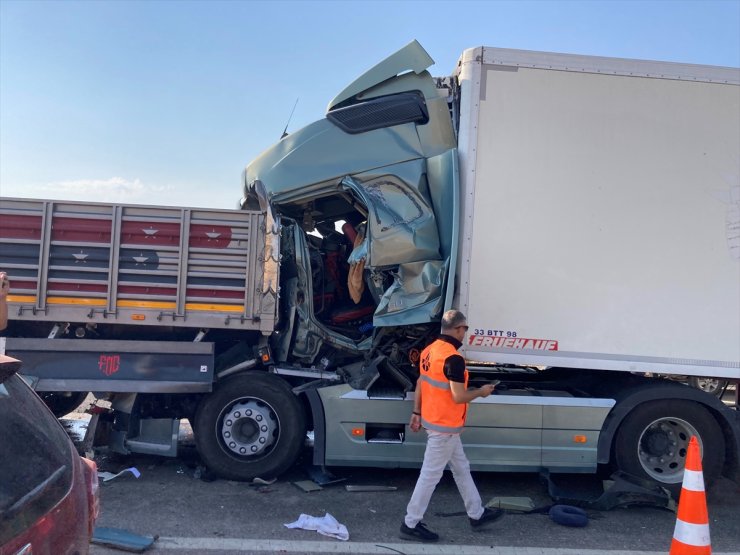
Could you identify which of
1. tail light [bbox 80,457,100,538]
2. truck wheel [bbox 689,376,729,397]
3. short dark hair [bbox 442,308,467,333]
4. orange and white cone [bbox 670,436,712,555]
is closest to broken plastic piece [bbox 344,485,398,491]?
short dark hair [bbox 442,308,467,333]

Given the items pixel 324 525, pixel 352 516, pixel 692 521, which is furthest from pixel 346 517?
pixel 692 521

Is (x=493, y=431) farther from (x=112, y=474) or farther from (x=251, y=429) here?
(x=112, y=474)

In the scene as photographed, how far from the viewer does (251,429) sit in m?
6.03

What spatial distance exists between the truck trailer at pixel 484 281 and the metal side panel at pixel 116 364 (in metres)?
0.02

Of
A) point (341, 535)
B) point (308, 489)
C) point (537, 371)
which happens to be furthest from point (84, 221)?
point (537, 371)

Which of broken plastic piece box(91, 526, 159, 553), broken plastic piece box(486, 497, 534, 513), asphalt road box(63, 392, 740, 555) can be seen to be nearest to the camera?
broken plastic piece box(91, 526, 159, 553)

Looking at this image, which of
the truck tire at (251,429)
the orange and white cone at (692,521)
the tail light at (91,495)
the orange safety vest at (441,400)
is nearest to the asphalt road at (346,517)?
the truck tire at (251,429)

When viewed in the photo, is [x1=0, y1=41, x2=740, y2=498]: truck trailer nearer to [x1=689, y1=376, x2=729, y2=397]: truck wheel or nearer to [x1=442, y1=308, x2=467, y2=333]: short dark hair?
[x1=689, y1=376, x2=729, y2=397]: truck wheel

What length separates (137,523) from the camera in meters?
4.98

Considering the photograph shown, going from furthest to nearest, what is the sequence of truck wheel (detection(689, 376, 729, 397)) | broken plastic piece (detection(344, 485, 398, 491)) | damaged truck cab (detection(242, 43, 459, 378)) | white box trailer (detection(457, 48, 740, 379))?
truck wheel (detection(689, 376, 729, 397)) → broken plastic piece (detection(344, 485, 398, 491)) → damaged truck cab (detection(242, 43, 459, 378)) → white box trailer (detection(457, 48, 740, 379))

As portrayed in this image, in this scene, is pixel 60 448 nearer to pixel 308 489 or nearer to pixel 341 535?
pixel 341 535

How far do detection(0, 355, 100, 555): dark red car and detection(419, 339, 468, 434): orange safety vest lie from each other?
107 inches

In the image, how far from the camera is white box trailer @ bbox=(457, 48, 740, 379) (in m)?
5.68

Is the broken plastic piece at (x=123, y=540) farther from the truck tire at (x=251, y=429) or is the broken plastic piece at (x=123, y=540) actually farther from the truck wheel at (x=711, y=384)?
the truck wheel at (x=711, y=384)
